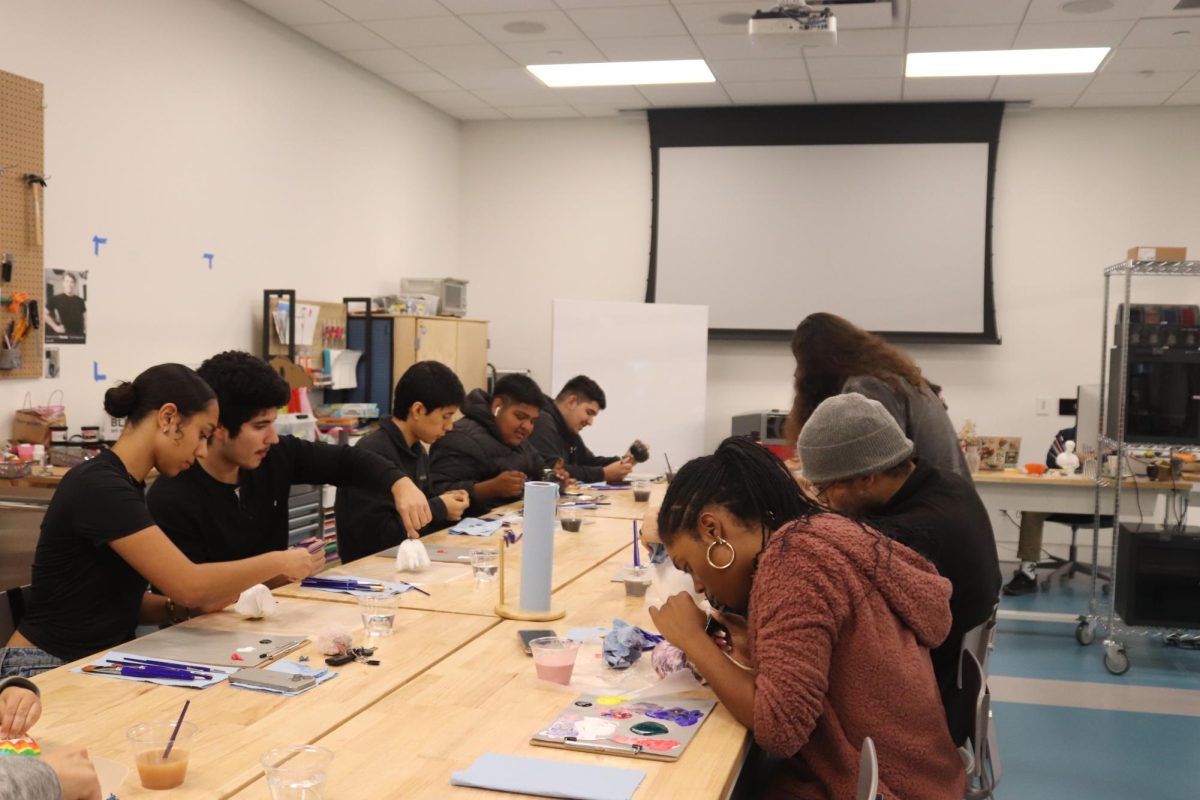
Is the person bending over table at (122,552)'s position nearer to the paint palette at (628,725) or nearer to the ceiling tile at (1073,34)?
the paint palette at (628,725)

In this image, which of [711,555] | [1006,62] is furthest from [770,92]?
[711,555]

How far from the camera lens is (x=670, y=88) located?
7695mm

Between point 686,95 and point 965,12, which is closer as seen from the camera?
point 965,12

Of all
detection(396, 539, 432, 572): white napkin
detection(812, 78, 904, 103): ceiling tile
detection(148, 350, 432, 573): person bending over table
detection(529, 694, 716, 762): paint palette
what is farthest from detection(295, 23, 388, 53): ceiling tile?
detection(529, 694, 716, 762): paint palette

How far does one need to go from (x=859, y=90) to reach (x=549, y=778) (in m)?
6.92

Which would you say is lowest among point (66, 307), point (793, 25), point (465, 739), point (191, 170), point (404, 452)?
point (465, 739)

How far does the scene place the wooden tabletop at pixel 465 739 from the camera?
1.60 m

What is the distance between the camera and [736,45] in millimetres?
6570

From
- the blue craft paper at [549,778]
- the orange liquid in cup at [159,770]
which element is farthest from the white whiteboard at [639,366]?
the orange liquid in cup at [159,770]

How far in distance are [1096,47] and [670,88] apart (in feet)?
9.21

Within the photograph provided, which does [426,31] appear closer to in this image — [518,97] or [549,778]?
[518,97]

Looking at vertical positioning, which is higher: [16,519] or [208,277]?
[208,277]

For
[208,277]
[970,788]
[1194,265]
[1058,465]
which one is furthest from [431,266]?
[970,788]

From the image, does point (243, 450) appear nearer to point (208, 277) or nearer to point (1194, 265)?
point (208, 277)
